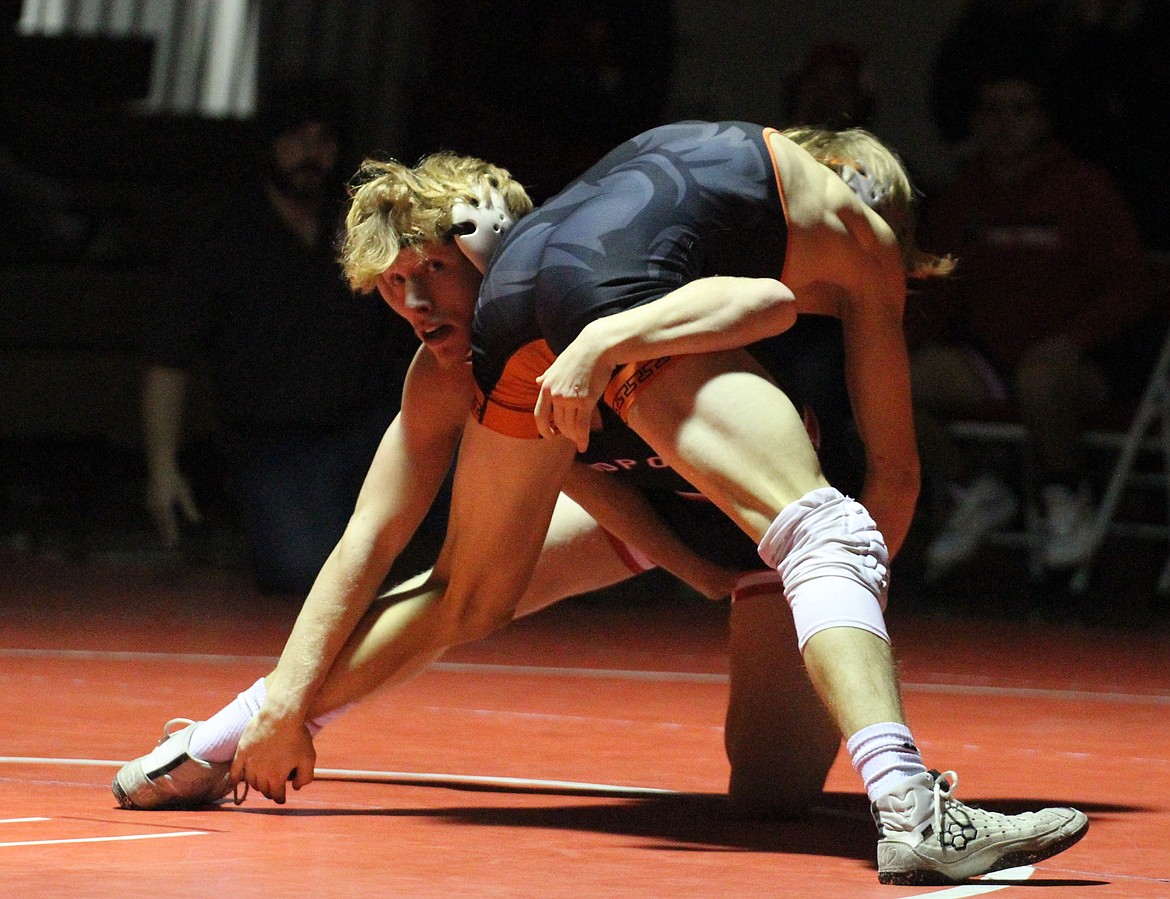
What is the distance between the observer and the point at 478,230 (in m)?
3.05

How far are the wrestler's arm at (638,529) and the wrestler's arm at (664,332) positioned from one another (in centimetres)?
62

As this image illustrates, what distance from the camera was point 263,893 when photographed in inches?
97.3

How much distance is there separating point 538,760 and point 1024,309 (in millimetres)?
3321

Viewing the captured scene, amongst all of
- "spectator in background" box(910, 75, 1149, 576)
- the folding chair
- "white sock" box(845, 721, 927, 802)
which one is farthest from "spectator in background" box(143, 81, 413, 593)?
"white sock" box(845, 721, 927, 802)

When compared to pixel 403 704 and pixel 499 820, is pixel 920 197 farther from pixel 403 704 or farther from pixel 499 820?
pixel 403 704

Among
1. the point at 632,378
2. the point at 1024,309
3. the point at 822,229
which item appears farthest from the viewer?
the point at 1024,309

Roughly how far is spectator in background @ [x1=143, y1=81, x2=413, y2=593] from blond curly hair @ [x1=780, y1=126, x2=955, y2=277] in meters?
3.14

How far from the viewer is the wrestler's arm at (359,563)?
306cm

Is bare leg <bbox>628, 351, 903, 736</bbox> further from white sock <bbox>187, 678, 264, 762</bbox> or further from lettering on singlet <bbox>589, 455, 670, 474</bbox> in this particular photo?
white sock <bbox>187, 678, 264, 762</bbox>

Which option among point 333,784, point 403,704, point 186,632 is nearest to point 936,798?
point 333,784

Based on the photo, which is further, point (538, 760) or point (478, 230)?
point (538, 760)

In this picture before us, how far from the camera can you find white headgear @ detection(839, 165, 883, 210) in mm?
3229

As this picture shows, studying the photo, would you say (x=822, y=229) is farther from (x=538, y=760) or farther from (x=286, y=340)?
(x=286, y=340)

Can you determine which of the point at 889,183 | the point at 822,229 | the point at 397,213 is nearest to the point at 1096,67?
the point at 889,183
